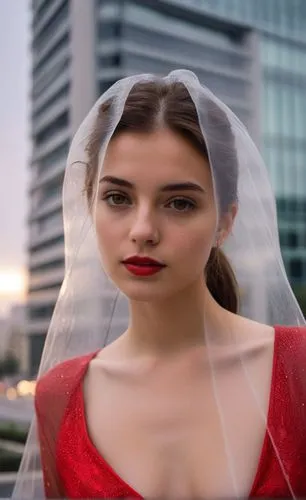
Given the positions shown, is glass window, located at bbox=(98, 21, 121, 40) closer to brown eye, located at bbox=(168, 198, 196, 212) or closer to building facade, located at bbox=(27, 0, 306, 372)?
building facade, located at bbox=(27, 0, 306, 372)

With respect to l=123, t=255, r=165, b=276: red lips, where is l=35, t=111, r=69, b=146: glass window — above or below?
above

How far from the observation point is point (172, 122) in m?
0.79

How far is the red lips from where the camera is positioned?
764mm

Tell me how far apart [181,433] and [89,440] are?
0.13 meters

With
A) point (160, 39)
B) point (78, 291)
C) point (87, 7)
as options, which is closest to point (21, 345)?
point (160, 39)

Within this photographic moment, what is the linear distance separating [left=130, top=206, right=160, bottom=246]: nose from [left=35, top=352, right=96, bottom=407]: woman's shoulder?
0.27 m

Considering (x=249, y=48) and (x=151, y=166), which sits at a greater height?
(x=249, y=48)

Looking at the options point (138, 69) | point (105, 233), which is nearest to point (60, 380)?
point (105, 233)

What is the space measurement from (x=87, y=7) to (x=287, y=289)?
11150 mm

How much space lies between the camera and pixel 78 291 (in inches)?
36.9

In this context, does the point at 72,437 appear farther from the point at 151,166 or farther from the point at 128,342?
the point at 151,166

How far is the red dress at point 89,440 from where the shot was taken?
2.54 feet

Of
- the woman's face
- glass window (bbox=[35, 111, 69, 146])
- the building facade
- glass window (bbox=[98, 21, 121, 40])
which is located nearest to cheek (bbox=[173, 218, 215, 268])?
the woman's face

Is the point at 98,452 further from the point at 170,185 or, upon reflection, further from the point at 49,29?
the point at 49,29
